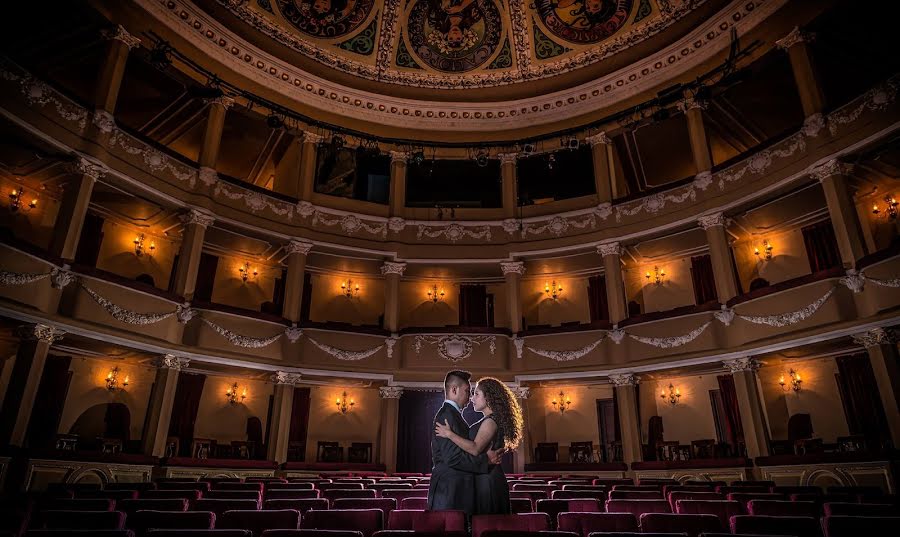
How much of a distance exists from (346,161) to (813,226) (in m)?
14.7

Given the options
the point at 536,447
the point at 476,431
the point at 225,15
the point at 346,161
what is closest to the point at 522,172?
the point at 346,161

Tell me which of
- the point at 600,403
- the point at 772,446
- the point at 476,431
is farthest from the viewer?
the point at 600,403

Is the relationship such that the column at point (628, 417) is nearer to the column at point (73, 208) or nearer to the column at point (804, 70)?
the column at point (804, 70)

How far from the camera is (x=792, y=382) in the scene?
14.9 meters

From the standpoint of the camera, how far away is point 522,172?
65.1 ft

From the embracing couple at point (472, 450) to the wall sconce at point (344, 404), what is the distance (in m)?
13.9

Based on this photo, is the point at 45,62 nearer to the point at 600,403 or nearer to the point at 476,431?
the point at 476,431

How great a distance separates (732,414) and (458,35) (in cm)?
1558

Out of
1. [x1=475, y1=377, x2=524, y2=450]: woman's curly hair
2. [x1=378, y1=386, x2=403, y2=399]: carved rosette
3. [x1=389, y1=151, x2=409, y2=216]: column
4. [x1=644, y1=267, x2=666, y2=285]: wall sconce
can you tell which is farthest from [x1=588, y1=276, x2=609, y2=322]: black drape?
[x1=475, y1=377, x2=524, y2=450]: woman's curly hair

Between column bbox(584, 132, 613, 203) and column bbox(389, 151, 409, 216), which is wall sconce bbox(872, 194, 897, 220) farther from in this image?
column bbox(389, 151, 409, 216)

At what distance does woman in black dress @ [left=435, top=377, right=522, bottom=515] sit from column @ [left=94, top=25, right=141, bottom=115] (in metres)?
12.9

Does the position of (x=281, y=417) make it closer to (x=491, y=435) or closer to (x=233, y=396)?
(x=233, y=396)

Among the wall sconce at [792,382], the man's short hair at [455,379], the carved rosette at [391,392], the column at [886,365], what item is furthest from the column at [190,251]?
the wall sconce at [792,382]

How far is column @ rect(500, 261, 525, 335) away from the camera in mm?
17203
